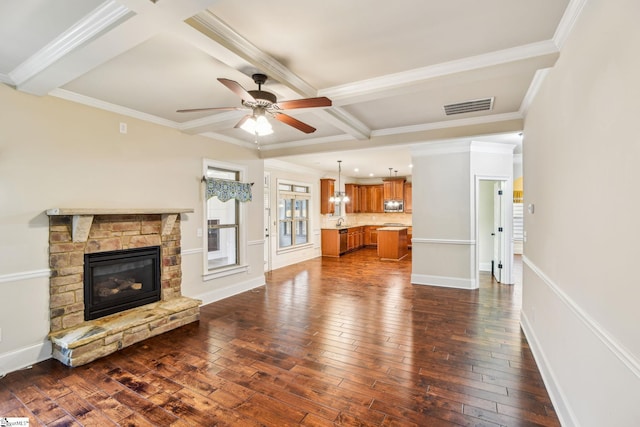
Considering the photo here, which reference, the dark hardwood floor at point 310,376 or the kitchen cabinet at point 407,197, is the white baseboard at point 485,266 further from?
the kitchen cabinet at point 407,197

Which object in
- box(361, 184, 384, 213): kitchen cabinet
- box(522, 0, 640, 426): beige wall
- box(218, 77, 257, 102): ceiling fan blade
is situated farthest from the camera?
box(361, 184, 384, 213): kitchen cabinet

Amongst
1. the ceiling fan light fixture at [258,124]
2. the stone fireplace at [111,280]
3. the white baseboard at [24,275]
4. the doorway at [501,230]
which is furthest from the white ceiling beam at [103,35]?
the doorway at [501,230]

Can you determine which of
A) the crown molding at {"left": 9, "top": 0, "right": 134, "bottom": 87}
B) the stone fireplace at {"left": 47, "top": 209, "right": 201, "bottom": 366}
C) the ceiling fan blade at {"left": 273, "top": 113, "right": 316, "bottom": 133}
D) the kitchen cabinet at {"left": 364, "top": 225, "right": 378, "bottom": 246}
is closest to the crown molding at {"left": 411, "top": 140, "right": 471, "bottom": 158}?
the ceiling fan blade at {"left": 273, "top": 113, "right": 316, "bottom": 133}

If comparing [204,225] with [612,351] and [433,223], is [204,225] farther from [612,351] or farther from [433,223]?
[612,351]

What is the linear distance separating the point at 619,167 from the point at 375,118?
304cm

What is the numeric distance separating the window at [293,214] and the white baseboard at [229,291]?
2099 mm

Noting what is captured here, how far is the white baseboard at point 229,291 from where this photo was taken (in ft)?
15.7

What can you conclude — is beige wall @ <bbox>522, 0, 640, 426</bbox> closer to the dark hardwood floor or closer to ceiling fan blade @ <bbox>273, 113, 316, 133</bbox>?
the dark hardwood floor

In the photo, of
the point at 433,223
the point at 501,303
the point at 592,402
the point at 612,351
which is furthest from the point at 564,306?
the point at 433,223

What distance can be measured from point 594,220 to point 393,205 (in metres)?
9.71

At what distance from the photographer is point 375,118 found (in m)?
4.11

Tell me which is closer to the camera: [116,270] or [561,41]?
[561,41]

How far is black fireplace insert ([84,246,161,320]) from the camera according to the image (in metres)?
3.43

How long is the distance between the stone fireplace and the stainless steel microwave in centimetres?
831
